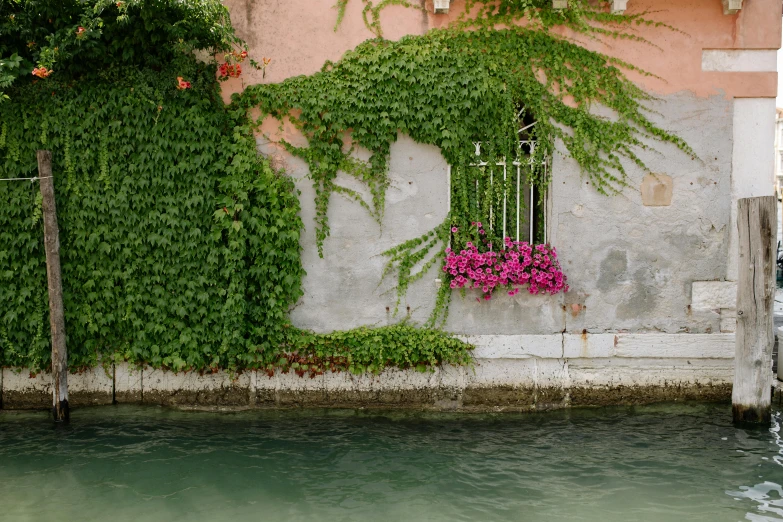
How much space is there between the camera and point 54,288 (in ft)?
18.9

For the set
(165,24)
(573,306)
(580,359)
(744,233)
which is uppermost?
(165,24)

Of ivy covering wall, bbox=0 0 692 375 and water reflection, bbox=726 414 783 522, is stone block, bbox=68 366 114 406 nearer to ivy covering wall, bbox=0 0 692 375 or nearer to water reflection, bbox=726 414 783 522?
ivy covering wall, bbox=0 0 692 375

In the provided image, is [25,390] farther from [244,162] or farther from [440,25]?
[440,25]

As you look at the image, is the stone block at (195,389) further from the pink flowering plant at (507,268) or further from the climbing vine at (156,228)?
the pink flowering plant at (507,268)

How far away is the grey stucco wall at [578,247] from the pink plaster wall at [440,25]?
350 millimetres

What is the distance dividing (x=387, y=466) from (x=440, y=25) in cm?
379

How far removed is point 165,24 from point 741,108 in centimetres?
506

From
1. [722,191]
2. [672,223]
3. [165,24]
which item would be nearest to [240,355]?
[165,24]

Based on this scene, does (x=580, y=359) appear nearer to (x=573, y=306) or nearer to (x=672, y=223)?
(x=573, y=306)

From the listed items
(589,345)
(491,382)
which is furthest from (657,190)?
(491,382)

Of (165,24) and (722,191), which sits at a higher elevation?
(165,24)

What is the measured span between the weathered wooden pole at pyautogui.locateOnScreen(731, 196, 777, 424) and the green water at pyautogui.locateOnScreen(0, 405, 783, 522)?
290mm

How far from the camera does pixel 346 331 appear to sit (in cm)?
609

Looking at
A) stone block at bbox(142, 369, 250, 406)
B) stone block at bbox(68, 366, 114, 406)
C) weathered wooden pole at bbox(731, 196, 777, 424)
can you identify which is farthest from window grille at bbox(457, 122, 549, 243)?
stone block at bbox(68, 366, 114, 406)
